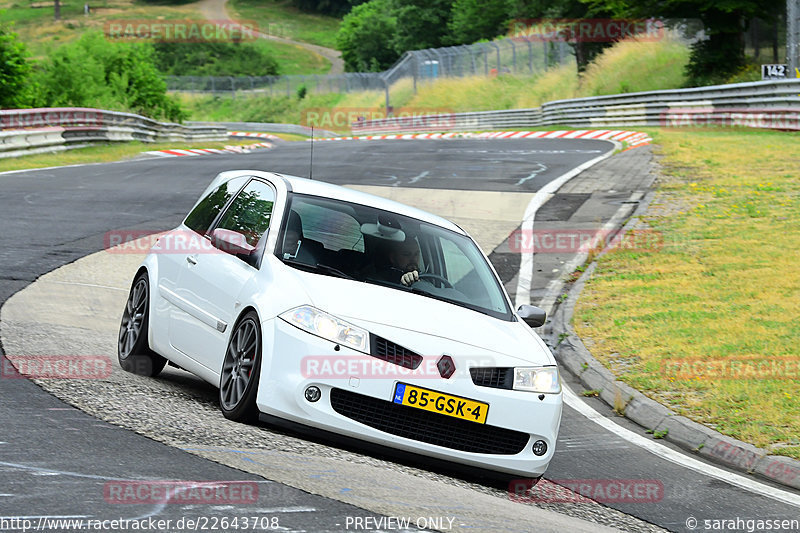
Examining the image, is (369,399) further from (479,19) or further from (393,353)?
(479,19)

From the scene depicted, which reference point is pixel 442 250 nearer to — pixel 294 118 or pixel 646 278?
pixel 646 278

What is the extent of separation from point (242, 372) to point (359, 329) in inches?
32.4

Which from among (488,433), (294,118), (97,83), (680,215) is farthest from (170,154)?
(294,118)

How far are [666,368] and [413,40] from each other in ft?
303

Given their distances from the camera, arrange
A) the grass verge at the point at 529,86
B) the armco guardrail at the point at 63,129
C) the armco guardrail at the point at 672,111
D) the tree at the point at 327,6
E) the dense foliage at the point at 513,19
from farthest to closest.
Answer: the tree at the point at 327,6
the grass verge at the point at 529,86
the dense foliage at the point at 513,19
the armco guardrail at the point at 672,111
the armco guardrail at the point at 63,129

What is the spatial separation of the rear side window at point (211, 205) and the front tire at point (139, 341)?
59 centimetres

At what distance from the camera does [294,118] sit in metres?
88.7

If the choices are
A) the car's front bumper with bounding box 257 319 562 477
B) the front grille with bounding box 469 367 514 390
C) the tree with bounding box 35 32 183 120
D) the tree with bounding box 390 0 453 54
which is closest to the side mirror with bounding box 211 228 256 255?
the car's front bumper with bounding box 257 319 562 477

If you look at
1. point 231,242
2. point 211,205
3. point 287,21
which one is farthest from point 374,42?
point 231,242

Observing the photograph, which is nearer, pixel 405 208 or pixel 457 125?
pixel 405 208

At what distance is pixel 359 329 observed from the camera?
5.86 metres

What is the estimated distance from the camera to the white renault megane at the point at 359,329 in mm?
5828

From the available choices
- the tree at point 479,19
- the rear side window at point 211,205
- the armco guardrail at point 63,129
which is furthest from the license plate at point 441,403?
the tree at point 479,19

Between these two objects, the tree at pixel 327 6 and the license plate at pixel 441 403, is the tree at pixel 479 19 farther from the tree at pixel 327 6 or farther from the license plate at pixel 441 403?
the tree at pixel 327 6
